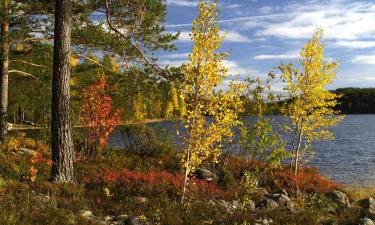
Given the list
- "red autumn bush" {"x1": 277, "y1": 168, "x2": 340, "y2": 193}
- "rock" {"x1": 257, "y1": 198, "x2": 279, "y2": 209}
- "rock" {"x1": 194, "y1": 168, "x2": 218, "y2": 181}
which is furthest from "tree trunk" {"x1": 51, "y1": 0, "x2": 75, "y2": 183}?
"red autumn bush" {"x1": 277, "y1": 168, "x2": 340, "y2": 193}

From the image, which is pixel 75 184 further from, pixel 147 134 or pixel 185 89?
pixel 147 134

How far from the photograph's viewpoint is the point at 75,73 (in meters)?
19.1

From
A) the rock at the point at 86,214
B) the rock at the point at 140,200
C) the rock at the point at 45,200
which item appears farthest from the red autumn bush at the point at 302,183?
the rock at the point at 45,200

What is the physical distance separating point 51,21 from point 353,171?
22441mm

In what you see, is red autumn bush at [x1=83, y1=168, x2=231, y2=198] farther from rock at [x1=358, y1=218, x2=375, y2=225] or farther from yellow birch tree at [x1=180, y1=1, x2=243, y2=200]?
rock at [x1=358, y1=218, x2=375, y2=225]

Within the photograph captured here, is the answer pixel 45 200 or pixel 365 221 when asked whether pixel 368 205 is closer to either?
pixel 365 221

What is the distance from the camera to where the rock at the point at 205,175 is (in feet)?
51.4

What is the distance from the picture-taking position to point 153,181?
13.3 meters

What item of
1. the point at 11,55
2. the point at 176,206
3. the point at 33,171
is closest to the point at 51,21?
the point at 11,55

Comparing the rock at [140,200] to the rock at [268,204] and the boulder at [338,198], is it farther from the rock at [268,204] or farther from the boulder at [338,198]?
the boulder at [338,198]

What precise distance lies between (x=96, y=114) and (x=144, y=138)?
2904 millimetres

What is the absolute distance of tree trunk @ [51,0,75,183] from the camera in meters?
11.6

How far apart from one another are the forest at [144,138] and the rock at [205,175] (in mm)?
61

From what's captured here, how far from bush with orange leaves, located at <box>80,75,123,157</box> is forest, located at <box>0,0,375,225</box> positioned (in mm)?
48
